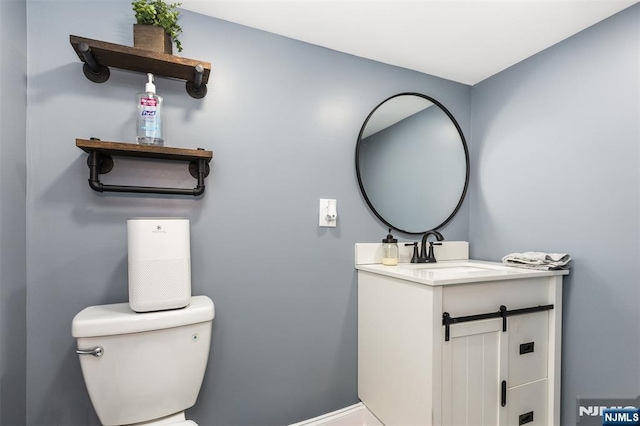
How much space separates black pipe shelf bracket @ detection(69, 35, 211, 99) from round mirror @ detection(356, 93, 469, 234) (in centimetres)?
85

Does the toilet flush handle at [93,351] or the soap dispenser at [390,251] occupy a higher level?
the soap dispenser at [390,251]

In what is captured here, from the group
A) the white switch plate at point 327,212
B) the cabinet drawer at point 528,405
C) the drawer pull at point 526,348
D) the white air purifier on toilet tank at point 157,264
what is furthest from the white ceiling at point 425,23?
the cabinet drawer at point 528,405

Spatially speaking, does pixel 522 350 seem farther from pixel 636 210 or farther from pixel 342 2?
pixel 342 2

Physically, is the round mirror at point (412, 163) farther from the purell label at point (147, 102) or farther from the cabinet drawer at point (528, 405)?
the purell label at point (147, 102)

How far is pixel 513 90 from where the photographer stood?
1685mm

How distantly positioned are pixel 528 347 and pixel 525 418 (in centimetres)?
31

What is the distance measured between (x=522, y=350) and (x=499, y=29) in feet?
4.87

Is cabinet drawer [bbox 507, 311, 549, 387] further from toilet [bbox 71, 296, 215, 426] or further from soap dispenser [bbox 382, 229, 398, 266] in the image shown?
toilet [bbox 71, 296, 215, 426]

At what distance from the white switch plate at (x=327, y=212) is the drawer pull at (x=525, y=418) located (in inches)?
47.0

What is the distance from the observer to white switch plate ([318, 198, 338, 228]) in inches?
59.5

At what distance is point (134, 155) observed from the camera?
1.17m

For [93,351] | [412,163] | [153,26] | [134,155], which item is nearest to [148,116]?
[134,155]

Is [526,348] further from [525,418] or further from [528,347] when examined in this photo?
[525,418]

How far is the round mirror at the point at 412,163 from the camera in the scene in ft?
5.39
